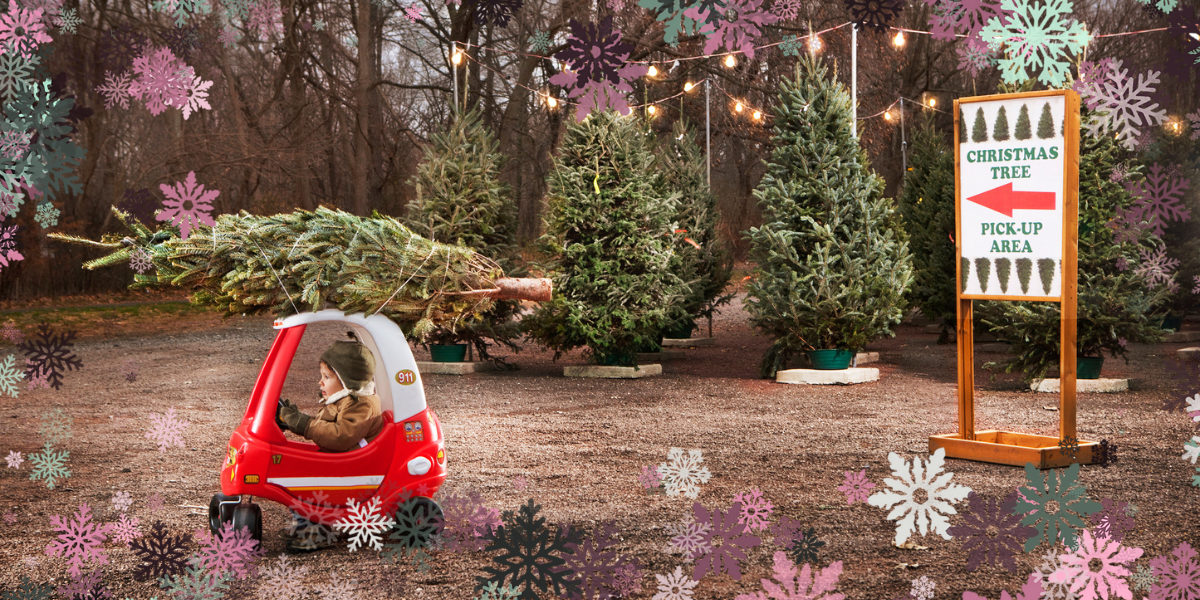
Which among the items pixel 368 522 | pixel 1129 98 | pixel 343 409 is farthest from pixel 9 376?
pixel 1129 98

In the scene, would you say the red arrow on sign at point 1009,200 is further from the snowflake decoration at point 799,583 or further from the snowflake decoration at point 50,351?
the snowflake decoration at point 50,351

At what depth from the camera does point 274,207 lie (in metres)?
19.2

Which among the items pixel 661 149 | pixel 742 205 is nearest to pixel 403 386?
pixel 661 149

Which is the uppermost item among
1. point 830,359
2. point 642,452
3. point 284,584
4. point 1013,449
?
point 830,359

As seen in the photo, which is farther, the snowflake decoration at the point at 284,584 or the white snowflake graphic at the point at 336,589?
the snowflake decoration at the point at 284,584

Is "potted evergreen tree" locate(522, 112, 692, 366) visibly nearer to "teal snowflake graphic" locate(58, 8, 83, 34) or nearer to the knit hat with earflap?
the knit hat with earflap

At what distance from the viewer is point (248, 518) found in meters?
3.62

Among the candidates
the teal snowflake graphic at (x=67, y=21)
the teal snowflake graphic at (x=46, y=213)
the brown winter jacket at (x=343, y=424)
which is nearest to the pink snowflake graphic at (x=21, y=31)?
the teal snowflake graphic at (x=67, y=21)

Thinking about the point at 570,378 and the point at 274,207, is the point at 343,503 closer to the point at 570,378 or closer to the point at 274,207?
the point at 570,378

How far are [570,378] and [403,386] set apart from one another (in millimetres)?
7813

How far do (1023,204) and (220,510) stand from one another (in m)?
4.32

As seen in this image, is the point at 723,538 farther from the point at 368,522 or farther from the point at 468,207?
the point at 468,207

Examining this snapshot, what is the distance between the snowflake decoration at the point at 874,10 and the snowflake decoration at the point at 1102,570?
1024mm

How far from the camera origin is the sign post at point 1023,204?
4.94 meters
